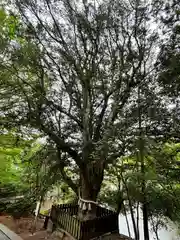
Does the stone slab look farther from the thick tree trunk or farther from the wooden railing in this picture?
the thick tree trunk

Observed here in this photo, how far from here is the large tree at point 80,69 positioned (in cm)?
551

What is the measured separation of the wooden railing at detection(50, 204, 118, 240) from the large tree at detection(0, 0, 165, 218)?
373mm

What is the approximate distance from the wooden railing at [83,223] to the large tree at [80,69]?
0.37 meters

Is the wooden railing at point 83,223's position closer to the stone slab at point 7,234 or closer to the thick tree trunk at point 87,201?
the thick tree trunk at point 87,201

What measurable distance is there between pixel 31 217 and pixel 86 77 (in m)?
5.69

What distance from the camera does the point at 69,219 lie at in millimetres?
5297

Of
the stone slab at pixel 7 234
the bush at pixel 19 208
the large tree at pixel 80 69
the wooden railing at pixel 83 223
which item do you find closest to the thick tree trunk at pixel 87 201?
the large tree at pixel 80 69

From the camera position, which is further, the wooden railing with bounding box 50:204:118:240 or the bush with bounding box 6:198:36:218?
the bush with bounding box 6:198:36:218

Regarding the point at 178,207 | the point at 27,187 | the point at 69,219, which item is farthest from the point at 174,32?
the point at 27,187

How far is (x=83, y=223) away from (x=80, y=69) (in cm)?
466

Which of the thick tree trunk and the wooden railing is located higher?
the thick tree trunk

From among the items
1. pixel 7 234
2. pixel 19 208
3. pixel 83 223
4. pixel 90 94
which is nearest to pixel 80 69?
pixel 90 94

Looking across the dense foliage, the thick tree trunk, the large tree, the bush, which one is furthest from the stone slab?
the large tree

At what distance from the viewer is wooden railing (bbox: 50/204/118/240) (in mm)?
4906
